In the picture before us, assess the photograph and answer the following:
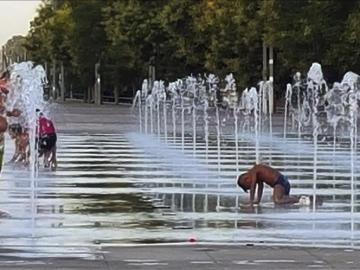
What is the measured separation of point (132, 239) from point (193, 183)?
7800mm

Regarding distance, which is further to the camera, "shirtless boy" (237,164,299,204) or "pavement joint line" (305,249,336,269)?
"shirtless boy" (237,164,299,204)

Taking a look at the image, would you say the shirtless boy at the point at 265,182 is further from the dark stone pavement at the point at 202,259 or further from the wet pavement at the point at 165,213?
the dark stone pavement at the point at 202,259

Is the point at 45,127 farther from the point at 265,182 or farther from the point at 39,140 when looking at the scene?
the point at 265,182

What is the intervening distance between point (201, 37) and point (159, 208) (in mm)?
51504

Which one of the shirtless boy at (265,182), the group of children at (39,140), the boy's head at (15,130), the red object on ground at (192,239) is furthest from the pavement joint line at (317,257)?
the boy's head at (15,130)

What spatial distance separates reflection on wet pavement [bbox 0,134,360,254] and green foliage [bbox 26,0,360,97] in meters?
25.6

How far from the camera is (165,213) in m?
15.6

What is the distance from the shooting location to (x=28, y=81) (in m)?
23.0

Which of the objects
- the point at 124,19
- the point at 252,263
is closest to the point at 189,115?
the point at 124,19

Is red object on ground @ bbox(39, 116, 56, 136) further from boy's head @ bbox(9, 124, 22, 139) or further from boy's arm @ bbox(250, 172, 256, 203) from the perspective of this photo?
boy's arm @ bbox(250, 172, 256, 203)

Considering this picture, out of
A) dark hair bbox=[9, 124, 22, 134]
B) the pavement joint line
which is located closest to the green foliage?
dark hair bbox=[9, 124, 22, 134]

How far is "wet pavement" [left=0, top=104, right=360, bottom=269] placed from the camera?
11633 mm

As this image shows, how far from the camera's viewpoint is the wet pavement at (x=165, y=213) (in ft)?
38.2

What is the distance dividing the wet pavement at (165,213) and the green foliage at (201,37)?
80.0 feet
